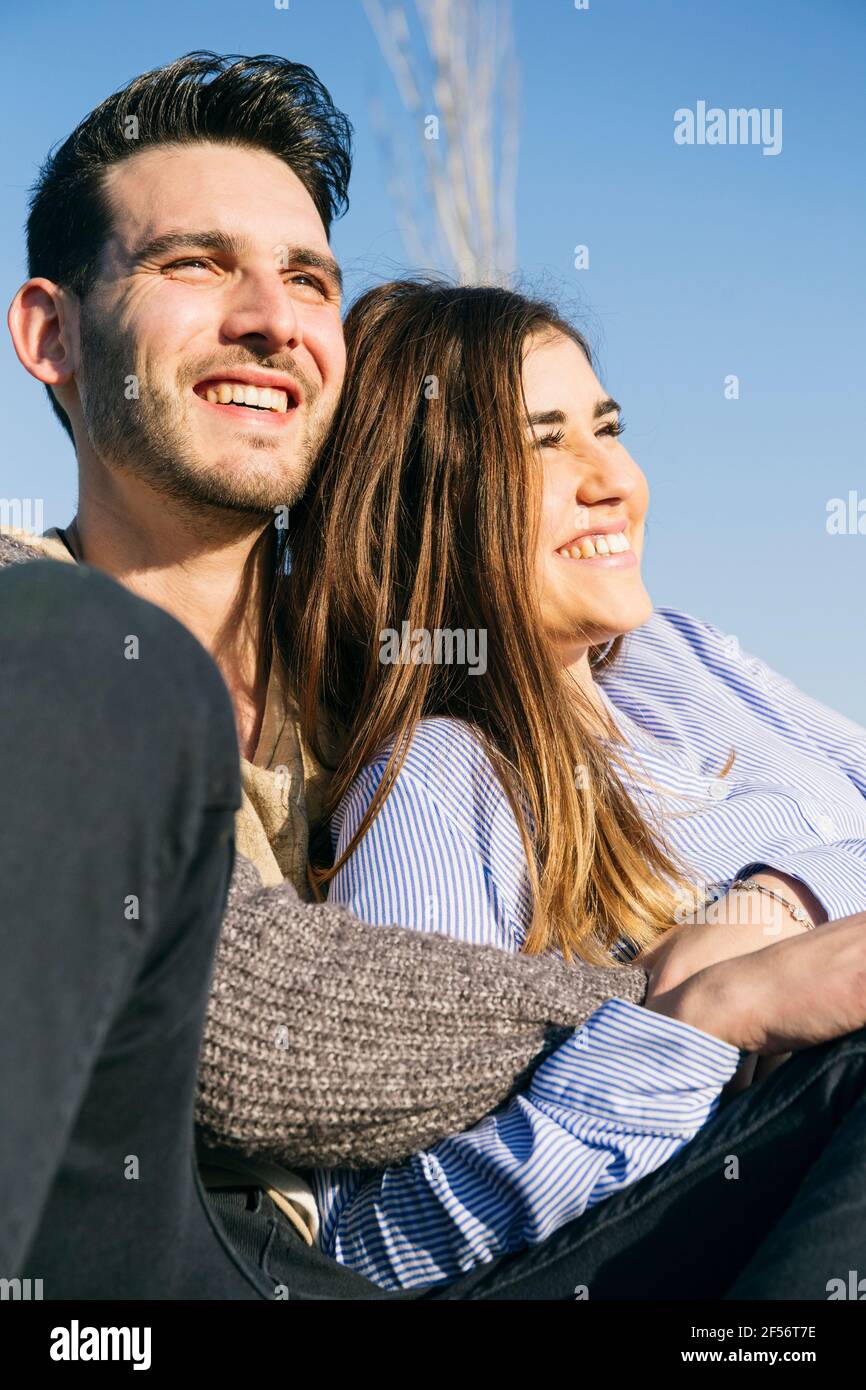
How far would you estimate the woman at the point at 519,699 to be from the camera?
6.15 ft

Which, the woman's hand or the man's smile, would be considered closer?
the woman's hand

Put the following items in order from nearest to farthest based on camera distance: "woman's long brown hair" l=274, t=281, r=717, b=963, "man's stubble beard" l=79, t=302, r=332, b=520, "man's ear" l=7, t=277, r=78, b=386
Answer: "woman's long brown hair" l=274, t=281, r=717, b=963 < "man's stubble beard" l=79, t=302, r=332, b=520 < "man's ear" l=7, t=277, r=78, b=386

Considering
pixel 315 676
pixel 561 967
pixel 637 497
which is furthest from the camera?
pixel 637 497

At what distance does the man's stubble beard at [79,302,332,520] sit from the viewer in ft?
7.49

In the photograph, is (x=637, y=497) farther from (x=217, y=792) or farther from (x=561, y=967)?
(x=217, y=792)

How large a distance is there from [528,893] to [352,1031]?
0.56 meters

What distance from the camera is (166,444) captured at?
91.4 inches

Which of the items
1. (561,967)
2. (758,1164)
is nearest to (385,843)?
(561,967)

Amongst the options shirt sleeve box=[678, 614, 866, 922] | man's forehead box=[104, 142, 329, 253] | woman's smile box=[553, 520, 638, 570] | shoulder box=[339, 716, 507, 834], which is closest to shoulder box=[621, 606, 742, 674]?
shirt sleeve box=[678, 614, 866, 922]

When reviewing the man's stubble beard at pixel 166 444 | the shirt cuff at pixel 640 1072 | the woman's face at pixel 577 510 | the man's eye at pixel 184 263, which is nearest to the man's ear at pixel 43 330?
the man's stubble beard at pixel 166 444

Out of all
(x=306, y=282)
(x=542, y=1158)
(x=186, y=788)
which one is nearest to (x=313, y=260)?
(x=306, y=282)

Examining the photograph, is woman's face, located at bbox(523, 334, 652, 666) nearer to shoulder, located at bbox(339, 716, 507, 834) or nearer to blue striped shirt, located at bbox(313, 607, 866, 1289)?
blue striped shirt, located at bbox(313, 607, 866, 1289)

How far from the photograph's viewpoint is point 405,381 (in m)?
2.41

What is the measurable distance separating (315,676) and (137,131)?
46.1 inches
